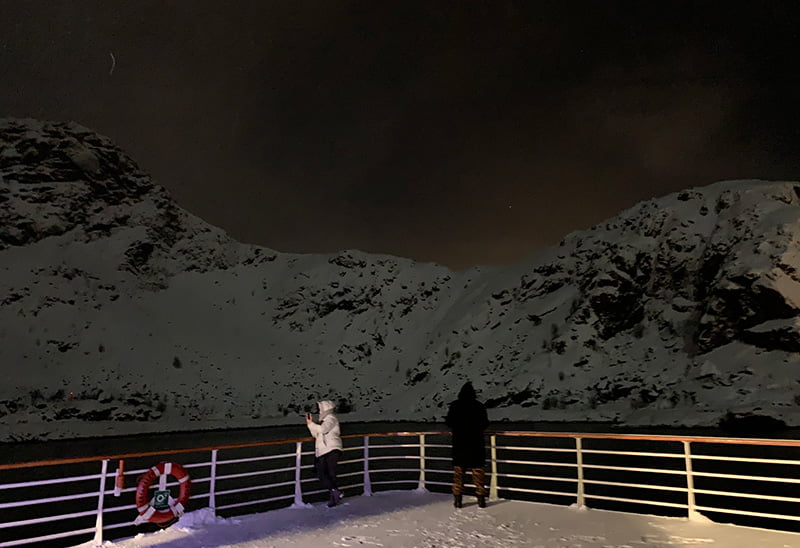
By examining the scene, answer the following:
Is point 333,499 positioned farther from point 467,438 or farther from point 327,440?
point 467,438

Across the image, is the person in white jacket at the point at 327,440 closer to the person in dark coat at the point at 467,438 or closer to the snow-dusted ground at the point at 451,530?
the snow-dusted ground at the point at 451,530

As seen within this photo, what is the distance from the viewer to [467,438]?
395 inches

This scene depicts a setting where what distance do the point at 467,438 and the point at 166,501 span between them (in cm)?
502

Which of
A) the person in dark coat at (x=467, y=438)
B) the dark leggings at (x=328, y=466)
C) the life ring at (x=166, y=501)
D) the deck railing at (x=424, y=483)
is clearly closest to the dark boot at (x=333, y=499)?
the dark leggings at (x=328, y=466)

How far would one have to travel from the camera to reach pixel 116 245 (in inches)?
3669

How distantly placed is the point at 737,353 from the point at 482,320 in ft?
98.4

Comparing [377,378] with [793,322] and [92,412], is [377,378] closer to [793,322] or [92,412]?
[92,412]

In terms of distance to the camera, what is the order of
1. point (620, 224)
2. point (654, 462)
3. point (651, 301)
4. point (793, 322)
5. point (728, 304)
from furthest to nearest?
point (620, 224), point (651, 301), point (728, 304), point (793, 322), point (654, 462)

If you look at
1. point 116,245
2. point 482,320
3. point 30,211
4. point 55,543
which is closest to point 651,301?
point 482,320

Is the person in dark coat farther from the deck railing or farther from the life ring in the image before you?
the life ring

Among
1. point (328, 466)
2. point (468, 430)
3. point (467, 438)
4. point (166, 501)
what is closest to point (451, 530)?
point (467, 438)

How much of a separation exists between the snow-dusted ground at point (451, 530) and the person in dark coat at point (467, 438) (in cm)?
43

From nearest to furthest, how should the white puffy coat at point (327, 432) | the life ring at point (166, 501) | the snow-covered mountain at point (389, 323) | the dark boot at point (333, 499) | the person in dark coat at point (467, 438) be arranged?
the life ring at point (166, 501)
the person in dark coat at point (467, 438)
the white puffy coat at point (327, 432)
the dark boot at point (333, 499)
the snow-covered mountain at point (389, 323)

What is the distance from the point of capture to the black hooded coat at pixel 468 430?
9953 mm
